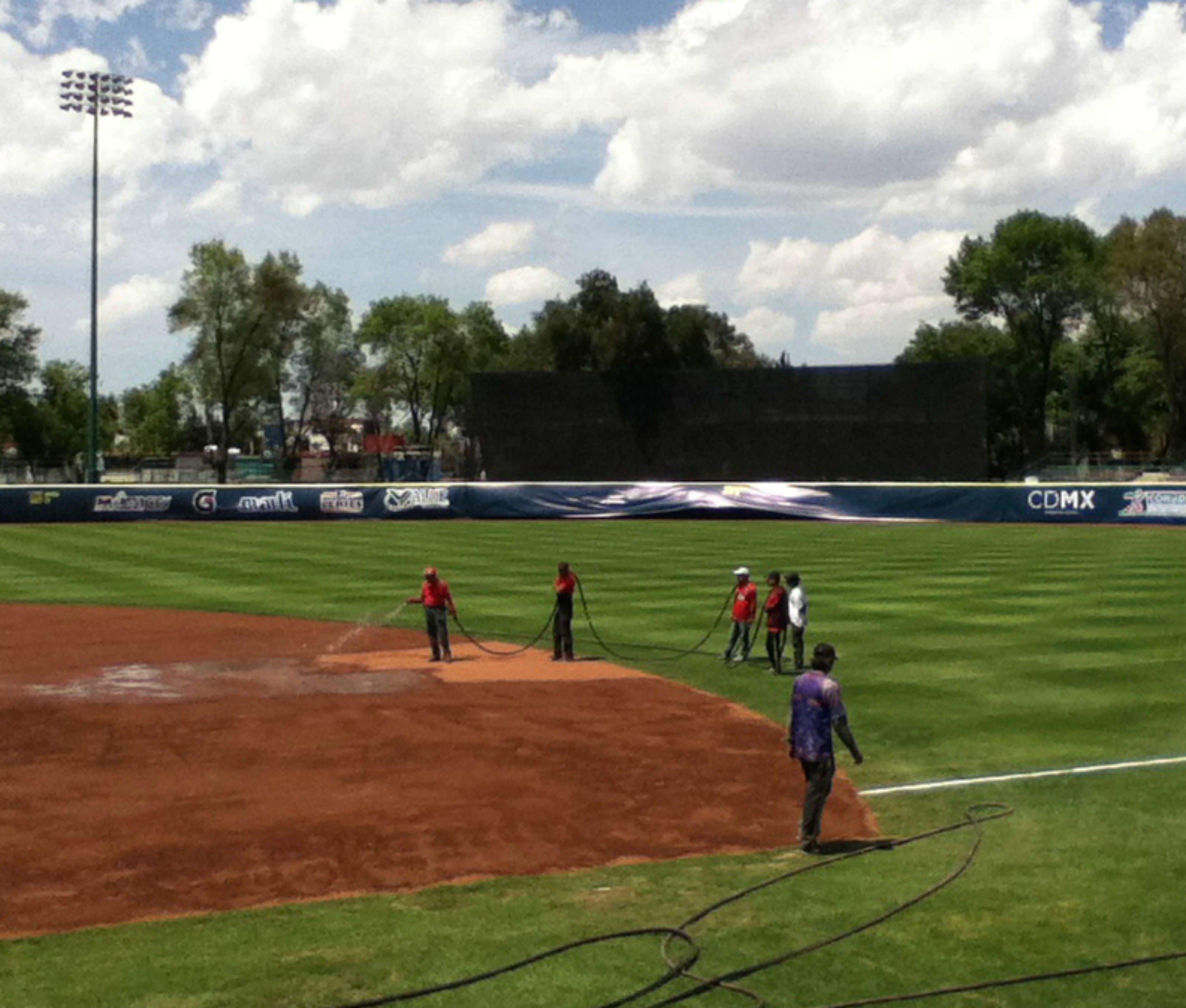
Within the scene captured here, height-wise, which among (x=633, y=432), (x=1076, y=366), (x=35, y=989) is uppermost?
(x=1076, y=366)

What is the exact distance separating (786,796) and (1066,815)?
2728 millimetres

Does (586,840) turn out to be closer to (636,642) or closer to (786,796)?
(786,796)

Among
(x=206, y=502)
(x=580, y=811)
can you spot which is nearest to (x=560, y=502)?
(x=206, y=502)

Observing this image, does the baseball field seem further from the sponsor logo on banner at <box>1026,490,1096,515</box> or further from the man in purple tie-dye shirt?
the sponsor logo on banner at <box>1026,490,1096,515</box>

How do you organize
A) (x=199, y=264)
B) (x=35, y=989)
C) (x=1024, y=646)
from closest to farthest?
(x=35, y=989)
(x=1024, y=646)
(x=199, y=264)

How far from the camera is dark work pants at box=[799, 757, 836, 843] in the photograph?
1228cm

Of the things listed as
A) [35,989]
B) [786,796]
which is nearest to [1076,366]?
[786,796]

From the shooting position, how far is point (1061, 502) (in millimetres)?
57125

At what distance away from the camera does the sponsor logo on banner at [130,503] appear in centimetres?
6138

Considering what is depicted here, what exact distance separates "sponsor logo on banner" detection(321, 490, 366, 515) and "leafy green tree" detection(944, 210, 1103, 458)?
63295 millimetres

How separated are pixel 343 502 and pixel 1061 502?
30.4 m

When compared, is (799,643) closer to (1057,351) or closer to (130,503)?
(130,503)

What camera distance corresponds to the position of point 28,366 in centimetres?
10425

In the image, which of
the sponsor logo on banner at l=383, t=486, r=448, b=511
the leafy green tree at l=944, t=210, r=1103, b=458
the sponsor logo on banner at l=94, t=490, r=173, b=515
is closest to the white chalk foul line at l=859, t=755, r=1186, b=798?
the sponsor logo on banner at l=383, t=486, r=448, b=511
